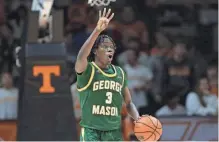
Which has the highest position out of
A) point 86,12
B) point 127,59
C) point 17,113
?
point 86,12

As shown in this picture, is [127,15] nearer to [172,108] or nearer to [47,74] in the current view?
[172,108]

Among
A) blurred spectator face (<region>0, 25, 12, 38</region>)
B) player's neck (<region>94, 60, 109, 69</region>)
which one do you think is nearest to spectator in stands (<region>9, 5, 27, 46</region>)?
blurred spectator face (<region>0, 25, 12, 38</region>)

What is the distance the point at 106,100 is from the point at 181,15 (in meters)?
8.07

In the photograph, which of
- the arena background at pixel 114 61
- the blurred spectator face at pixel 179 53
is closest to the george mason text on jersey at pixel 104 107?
the arena background at pixel 114 61

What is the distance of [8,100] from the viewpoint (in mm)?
12047

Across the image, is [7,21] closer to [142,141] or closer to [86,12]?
[86,12]

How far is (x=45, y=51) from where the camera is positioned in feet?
35.9

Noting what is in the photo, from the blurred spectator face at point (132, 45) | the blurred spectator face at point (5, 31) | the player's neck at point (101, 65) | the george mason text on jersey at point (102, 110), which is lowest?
the george mason text on jersey at point (102, 110)

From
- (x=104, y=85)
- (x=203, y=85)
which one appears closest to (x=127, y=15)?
(x=203, y=85)

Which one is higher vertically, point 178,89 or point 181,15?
point 181,15

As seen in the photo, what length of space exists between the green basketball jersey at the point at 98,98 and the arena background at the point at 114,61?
3.20 meters

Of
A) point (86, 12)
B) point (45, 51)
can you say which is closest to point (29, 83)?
point (45, 51)

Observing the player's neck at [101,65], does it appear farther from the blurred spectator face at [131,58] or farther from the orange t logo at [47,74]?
the blurred spectator face at [131,58]

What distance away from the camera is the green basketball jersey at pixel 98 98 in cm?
757
